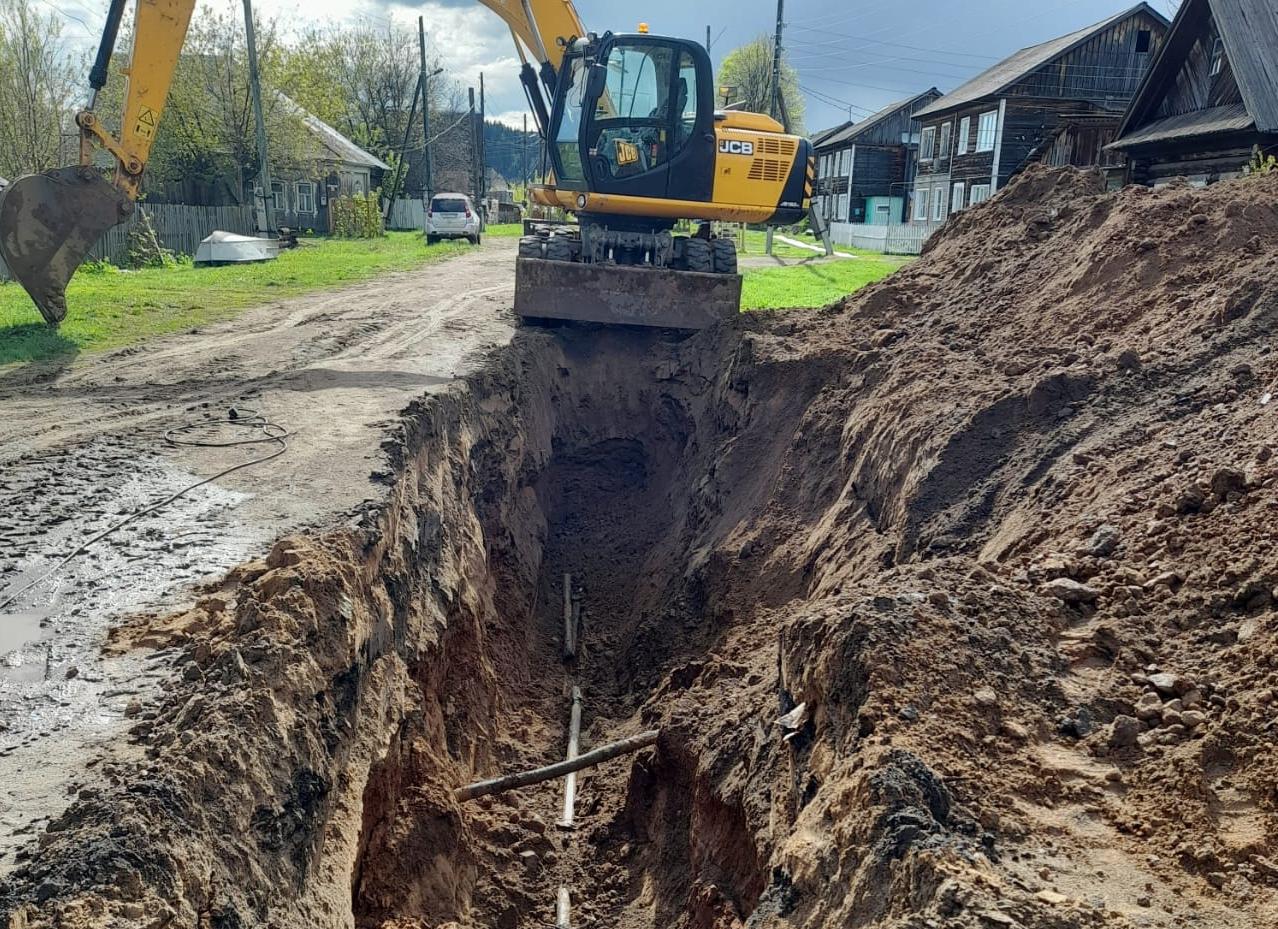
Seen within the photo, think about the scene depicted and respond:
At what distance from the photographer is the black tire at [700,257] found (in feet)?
44.0

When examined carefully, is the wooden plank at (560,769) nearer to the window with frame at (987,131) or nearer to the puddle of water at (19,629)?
the puddle of water at (19,629)

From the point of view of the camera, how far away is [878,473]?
7.65m

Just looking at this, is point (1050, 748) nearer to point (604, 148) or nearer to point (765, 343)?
point (765, 343)

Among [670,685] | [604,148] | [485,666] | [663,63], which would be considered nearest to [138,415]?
[485,666]

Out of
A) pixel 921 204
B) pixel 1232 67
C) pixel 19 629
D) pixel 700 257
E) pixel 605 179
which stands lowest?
pixel 19 629

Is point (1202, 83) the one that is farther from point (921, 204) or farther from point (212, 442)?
point (921, 204)

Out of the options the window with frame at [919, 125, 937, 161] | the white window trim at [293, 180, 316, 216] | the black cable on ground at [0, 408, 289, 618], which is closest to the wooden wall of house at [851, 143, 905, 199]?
the window with frame at [919, 125, 937, 161]

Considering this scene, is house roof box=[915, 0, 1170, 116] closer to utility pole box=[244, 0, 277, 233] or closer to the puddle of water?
utility pole box=[244, 0, 277, 233]

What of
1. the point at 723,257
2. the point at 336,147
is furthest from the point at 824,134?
the point at 723,257

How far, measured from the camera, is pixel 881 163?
49.7 m

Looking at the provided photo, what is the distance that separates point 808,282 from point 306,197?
34.4 m

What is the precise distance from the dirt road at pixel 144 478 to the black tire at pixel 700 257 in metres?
2.64

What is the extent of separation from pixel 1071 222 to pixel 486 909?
319 inches

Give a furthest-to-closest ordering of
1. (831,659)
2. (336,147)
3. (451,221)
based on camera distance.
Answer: (336,147) < (451,221) < (831,659)
